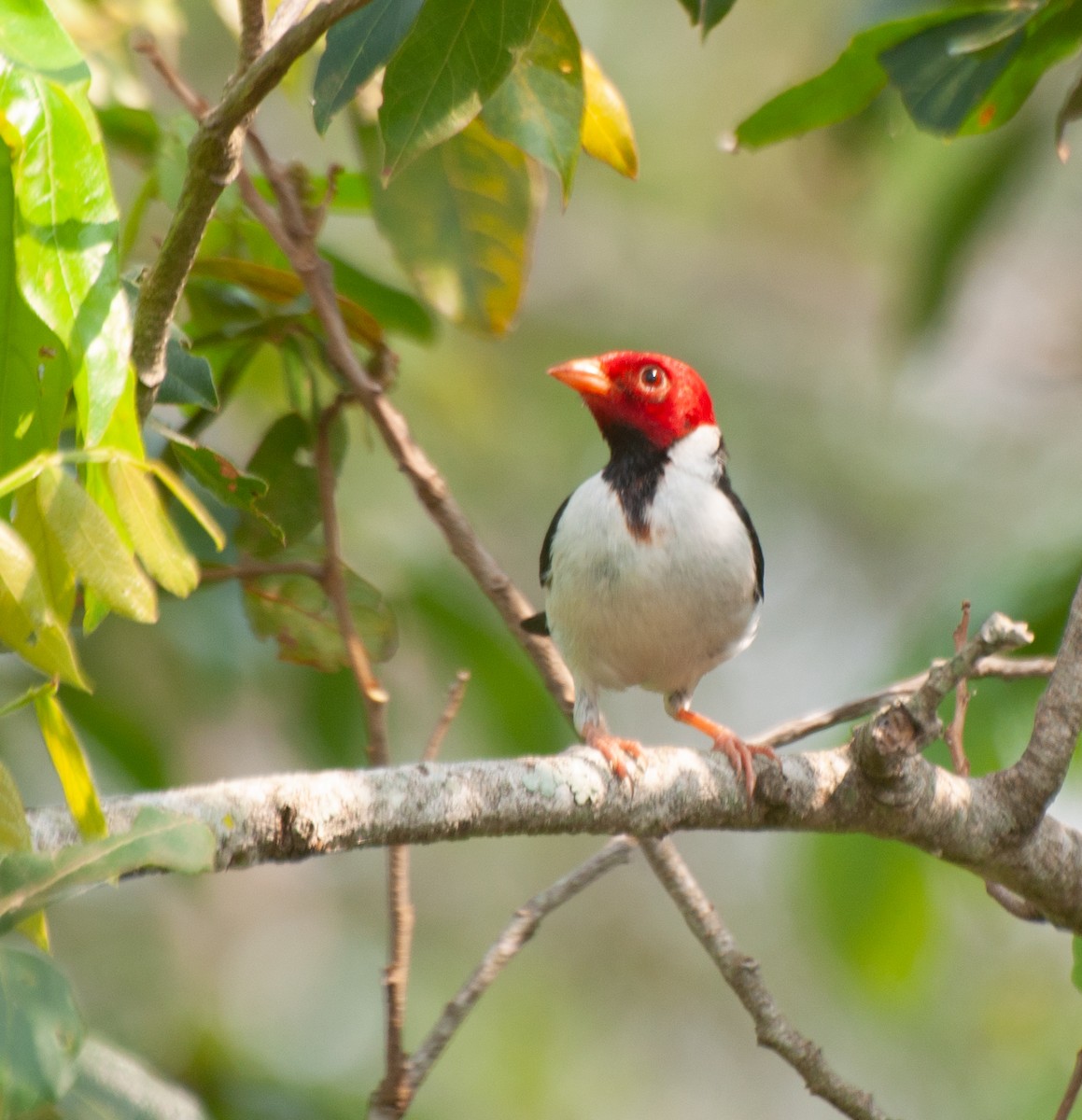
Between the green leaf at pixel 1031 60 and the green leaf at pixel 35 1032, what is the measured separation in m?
2.32

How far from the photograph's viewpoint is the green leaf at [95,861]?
1.30 m

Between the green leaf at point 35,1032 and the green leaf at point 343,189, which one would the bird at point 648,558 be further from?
the green leaf at point 35,1032

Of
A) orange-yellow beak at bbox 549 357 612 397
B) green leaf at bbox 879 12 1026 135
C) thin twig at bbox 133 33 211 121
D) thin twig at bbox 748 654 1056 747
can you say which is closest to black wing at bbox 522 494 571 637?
orange-yellow beak at bbox 549 357 612 397

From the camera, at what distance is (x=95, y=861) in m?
1.32

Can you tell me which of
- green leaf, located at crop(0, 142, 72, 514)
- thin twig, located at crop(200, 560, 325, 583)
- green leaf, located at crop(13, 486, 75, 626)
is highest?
green leaf, located at crop(0, 142, 72, 514)

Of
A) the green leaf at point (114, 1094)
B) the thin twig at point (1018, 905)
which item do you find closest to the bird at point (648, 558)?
the thin twig at point (1018, 905)

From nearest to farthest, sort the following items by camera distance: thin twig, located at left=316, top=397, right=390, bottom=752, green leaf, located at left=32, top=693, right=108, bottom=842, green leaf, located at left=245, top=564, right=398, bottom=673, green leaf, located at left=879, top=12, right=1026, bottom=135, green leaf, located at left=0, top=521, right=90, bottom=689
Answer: green leaf, located at left=0, top=521, right=90, bottom=689 → green leaf, located at left=32, top=693, right=108, bottom=842 → green leaf, located at left=879, top=12, right=1026, bottom=135 → thin twig, located at left=316, top=397, right=390, bottom=752 → green leaf, located at left=245, top=564, right=398, bottom=673

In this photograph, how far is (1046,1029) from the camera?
6898mm

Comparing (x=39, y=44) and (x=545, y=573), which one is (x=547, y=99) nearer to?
(x=39, y=44)

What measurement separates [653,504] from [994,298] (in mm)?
7138

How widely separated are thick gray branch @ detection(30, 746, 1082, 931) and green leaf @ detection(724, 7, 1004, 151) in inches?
52.9

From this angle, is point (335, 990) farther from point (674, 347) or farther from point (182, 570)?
point (182, 570)

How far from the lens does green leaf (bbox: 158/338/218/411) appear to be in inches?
92.0

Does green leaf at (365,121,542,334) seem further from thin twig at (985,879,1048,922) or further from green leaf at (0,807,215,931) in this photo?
green leaf at (0,807,215,931)
